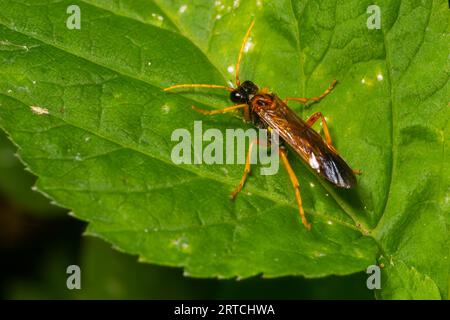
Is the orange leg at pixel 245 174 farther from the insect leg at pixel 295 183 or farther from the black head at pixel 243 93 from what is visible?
the black head at pixel 243 93

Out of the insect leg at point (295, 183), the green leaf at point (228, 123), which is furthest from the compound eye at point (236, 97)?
the insect leg at point (295, 183)

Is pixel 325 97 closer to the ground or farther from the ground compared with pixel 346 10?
closer to the ground

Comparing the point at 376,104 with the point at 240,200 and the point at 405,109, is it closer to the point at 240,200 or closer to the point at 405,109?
the point at 405,109

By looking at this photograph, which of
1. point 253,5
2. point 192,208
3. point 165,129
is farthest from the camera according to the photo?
point 253,5

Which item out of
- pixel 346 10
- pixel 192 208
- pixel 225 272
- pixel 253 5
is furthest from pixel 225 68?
pixel 225 272

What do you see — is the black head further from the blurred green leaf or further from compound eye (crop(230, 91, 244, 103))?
the blurred green leaf

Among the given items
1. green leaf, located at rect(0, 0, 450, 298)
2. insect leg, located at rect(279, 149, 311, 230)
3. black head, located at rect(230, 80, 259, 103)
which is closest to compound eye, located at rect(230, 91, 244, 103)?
black head, located at rect(230, 80, 259, 103)

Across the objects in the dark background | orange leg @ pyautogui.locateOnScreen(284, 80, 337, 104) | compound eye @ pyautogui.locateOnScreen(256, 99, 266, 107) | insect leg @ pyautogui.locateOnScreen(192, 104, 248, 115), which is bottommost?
the dark background
